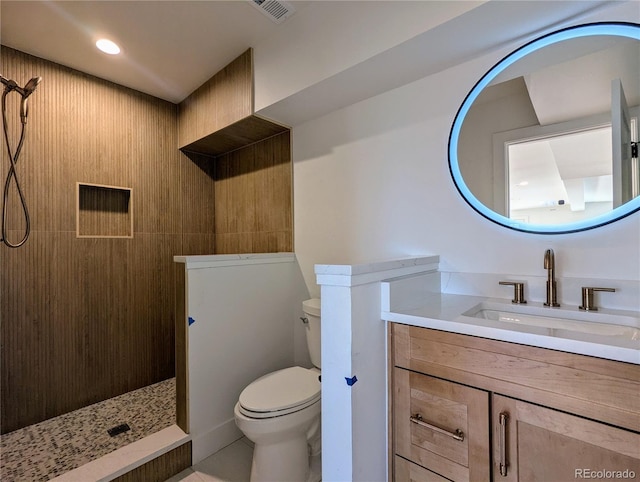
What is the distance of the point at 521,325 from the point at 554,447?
32 cm

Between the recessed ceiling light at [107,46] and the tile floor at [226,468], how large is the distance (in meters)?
2.44

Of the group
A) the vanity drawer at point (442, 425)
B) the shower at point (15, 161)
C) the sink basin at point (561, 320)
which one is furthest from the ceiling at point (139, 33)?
the vanity drawer at point (442, 425)

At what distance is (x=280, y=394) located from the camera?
1.43 m

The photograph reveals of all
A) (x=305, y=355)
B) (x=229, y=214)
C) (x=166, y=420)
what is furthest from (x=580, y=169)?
(x=166, y=420)

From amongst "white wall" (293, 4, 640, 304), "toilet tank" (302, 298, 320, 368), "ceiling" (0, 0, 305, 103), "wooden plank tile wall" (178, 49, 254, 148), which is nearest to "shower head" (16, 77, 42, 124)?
"ceiling" (0, 0, 305, 103)

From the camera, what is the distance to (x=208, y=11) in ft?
5.08

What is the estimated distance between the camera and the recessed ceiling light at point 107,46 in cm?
177

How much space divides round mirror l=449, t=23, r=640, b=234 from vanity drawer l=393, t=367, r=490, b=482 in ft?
2.54

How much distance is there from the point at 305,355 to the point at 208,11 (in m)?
2.11

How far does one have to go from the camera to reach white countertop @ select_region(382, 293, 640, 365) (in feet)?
2.41

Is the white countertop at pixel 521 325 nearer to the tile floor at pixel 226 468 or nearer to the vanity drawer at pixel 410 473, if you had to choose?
the vanity drawer at pixel 410 473

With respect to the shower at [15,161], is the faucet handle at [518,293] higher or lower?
lower

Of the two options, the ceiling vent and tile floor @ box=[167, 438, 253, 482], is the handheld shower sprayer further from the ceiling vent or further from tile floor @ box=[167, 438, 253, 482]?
tile floor @ box=[167, 438, 253, 482]

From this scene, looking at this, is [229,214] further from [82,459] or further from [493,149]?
[493,149]
